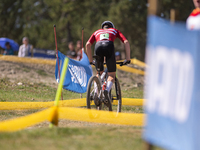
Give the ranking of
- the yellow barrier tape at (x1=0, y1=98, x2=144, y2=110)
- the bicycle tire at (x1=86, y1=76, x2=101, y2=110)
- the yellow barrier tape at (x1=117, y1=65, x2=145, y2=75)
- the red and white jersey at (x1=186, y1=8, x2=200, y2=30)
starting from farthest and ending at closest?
the yellow barrier tape at (x1=117, y1=65, x2=145, y2=75) < the yellow barrier tape at (x1=0, y1=98, x2=144, y2=110) < the bicycle tire at (x1=86, y1=76, x2=101, y2=110) < the red and white jersey at (x1=186, y1=8, x2=200, y2=30)

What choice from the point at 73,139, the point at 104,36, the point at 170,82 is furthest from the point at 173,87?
the point at 104,36

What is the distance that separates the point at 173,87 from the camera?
373 cm

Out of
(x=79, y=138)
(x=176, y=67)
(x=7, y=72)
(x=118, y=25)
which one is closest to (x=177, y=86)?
(x=176, y=67)

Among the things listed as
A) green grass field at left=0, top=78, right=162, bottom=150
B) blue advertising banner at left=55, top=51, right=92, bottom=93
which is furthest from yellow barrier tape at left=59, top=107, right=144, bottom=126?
blue advertising banner at left=55, top=51, right=92, bottom=93

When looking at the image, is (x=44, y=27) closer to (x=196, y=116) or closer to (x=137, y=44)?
(x=137, y=44)

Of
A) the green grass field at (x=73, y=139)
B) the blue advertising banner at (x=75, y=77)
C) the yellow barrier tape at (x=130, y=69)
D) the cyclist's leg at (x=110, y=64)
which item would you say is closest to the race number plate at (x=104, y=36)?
the cyclist's leg at (x=110, y=64)

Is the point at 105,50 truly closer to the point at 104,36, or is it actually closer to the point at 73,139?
the point at 104,36

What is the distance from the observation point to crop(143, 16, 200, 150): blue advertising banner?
11.9 feet

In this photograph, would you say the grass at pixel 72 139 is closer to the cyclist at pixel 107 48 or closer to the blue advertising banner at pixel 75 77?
the cyclist at pixel 107 48

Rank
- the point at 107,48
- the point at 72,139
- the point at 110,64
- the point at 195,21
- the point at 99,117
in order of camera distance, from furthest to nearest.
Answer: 1. the point at 110,64
2. the point at 107,48
3. the point at 195,21
4. the point at 99,117
5. the point at 72,139

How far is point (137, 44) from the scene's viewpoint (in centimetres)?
4041

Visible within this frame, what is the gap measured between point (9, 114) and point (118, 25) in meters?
25.5

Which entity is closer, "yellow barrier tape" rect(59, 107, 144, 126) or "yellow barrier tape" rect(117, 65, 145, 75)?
"yellow barrier tape" rect(59, 107, 144, 126)

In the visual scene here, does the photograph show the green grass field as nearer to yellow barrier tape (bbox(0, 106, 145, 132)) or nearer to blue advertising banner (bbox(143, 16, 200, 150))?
yellow barrier tape (bbox(0, 106, 145, 132))
